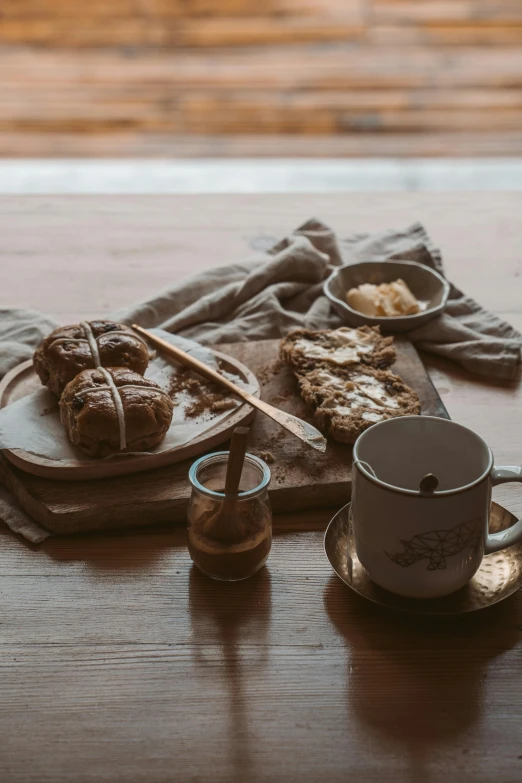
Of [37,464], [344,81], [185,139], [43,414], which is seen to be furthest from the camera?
[344,81]

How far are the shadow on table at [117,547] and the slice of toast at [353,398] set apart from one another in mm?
239

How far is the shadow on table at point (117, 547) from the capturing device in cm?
92

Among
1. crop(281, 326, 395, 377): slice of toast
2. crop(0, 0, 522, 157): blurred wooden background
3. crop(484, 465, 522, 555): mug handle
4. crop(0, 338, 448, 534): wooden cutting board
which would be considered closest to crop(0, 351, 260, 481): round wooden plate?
crop(0, 338, 448, 534): wooden cutting board

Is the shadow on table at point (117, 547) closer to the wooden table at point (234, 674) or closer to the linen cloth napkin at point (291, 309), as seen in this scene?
the wooden table at point (234, 674)

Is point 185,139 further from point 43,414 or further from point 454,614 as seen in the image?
point 454,614

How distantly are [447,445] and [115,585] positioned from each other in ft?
1.16

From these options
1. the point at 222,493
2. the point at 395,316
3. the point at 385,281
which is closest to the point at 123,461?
the point at 222,493

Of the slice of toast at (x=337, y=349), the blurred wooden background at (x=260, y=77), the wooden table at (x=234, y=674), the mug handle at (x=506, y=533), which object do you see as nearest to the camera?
the wooden table at (x=234, y=674)

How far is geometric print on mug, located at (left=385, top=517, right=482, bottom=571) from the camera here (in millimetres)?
780

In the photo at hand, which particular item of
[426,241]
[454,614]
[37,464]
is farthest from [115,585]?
[426,241]

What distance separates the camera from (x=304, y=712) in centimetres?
74

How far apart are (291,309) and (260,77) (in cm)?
306

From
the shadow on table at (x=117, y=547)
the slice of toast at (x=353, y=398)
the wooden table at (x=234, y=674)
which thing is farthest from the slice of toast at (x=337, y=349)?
the shadow on table at (x=117, y=547)

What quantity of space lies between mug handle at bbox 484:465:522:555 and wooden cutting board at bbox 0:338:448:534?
23 cm
